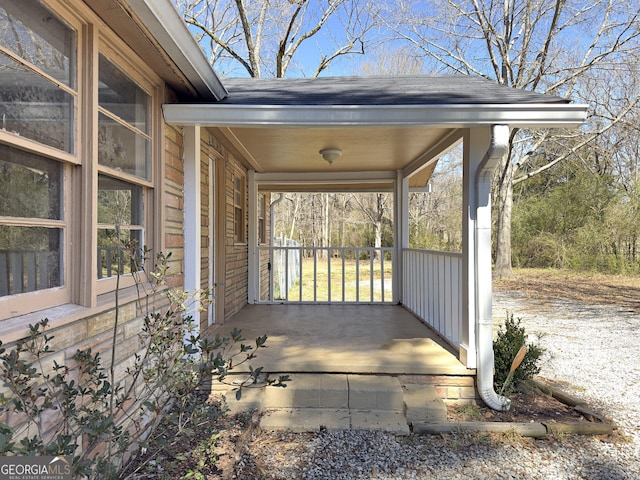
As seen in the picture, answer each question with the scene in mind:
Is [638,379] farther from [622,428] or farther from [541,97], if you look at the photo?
[541,97]

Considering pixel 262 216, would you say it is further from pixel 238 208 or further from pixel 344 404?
pixel 344 404

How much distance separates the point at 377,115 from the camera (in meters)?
2.88

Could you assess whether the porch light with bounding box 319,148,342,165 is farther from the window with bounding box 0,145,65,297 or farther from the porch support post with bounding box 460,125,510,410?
the window with bounding box 0,145,65,297

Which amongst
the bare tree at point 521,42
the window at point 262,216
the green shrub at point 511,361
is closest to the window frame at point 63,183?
the green shrub at point 511,361

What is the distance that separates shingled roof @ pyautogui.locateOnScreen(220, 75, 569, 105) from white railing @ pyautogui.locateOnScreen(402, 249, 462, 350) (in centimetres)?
125

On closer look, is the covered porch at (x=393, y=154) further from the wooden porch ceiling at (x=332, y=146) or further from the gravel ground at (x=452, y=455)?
the gravel ground at (x=452, y=455)

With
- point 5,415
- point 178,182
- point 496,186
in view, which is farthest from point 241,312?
point 496,186

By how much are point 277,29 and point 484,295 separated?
12334 mm

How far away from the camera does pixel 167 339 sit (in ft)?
6.16

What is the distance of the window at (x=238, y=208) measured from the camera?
5.35 meters

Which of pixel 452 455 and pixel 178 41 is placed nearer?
pixel 178 41

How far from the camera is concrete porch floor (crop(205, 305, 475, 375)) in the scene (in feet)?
10.3

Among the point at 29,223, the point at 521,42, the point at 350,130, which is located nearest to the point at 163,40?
the point at 29,223

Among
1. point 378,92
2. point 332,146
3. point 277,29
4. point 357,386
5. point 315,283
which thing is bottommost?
point 357,386
